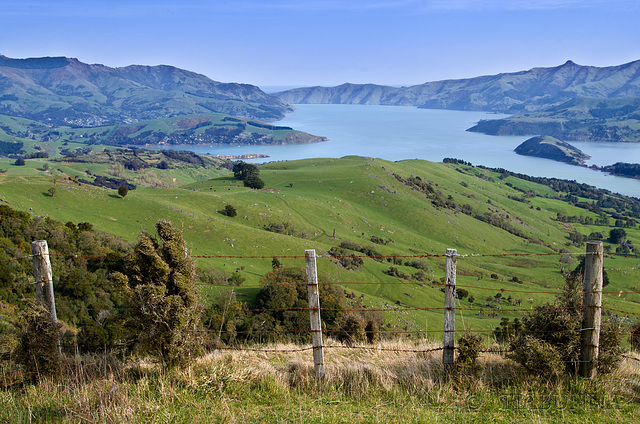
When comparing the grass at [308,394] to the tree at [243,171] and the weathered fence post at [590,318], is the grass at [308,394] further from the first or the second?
the tree at [243,171]

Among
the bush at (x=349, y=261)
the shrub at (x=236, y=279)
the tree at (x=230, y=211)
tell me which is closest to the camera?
the shrub at (x=236, y=279)

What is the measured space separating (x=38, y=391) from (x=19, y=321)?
150 centimetres

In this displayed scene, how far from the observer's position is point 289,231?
201ft

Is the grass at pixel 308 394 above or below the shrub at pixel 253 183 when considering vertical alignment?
below

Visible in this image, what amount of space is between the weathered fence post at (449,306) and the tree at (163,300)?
4.56 metres

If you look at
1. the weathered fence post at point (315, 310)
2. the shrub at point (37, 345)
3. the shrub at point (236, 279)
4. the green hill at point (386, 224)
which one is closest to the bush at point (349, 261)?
the green hill at point (386, 224)

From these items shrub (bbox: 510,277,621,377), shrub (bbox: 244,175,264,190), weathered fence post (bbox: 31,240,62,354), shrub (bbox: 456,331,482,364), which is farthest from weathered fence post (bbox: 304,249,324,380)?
shrub (bbox: 244,175,264,190)

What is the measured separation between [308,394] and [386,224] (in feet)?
253

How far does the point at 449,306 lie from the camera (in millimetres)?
7160

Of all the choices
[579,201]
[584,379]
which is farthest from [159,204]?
[579,201]

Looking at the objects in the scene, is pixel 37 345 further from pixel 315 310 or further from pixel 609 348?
pixel 609 348

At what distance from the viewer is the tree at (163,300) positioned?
7.05 metres

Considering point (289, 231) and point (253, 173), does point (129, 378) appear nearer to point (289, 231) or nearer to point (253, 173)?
point (289, 231)

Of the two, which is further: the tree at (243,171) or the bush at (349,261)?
the tree at (243,171)
